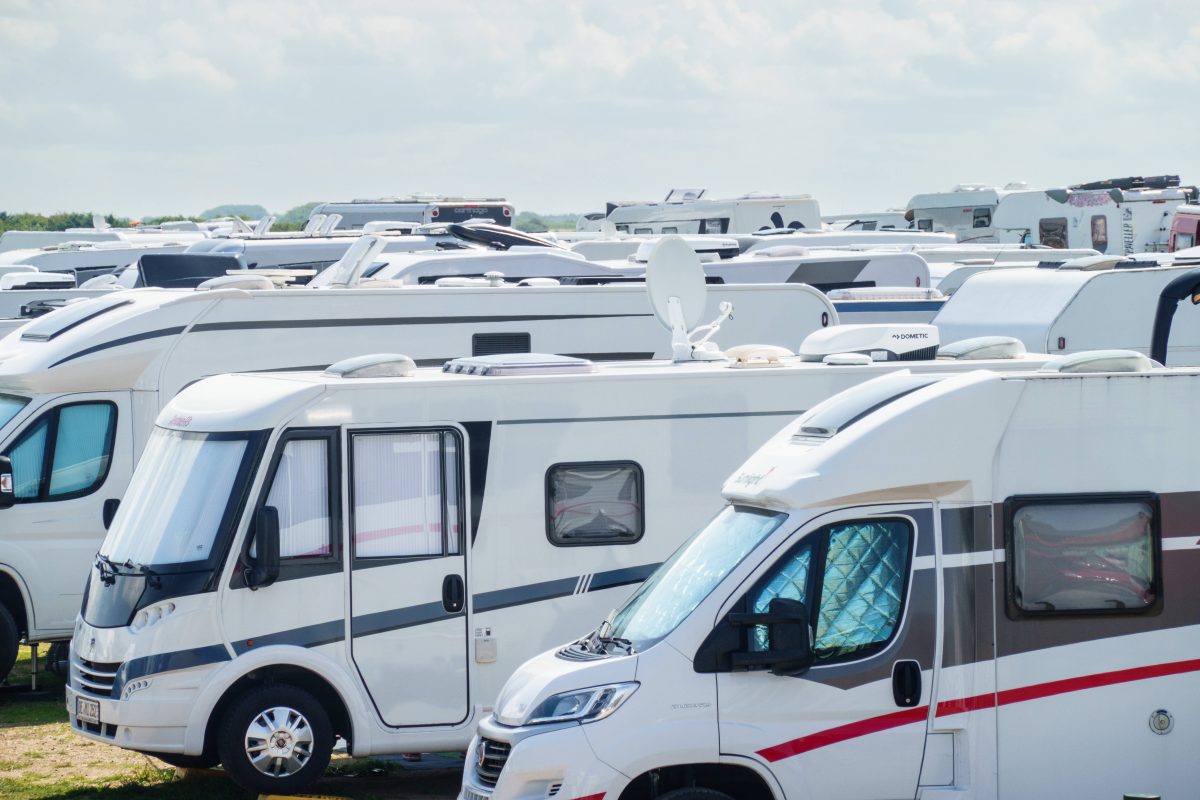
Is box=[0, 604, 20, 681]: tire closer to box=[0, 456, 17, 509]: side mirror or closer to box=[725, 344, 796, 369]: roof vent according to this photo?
box=[0, 456, 17, 509]: side mirror

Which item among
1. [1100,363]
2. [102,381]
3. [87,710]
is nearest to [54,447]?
[102,381]

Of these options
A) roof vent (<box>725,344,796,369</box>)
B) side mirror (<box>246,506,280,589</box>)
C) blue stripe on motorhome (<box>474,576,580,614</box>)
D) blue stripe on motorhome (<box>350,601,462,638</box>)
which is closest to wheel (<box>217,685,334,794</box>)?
blue stripe on motorhome (<box>350,601,462,638</box>)

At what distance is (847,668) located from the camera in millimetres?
6398

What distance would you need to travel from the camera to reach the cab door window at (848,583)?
643 cm

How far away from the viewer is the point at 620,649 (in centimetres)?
661

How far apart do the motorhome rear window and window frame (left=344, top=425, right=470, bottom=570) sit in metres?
4.00

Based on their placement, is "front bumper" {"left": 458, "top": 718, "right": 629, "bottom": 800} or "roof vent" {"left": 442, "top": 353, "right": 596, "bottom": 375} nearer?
"front bumper" {"left": 458, "top": 718, "right": 629, "bottom": 800}

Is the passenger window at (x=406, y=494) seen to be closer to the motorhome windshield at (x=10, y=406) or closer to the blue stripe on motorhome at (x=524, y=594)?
the blue stripe on motorhome at (x=524, y=594)

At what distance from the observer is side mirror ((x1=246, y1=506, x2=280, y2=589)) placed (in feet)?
28.5

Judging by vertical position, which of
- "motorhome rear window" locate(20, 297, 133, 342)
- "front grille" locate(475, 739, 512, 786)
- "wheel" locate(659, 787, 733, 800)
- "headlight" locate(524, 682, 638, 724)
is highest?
"motorhome rear window" locate(20, 297, 133, 342)

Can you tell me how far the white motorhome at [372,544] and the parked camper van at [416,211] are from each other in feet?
80.3

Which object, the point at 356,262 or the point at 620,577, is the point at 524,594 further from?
the point at 356,262

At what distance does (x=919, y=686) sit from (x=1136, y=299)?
928cm

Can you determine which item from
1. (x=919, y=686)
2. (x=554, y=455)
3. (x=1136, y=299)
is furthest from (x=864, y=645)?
(x=1136, y=299)
